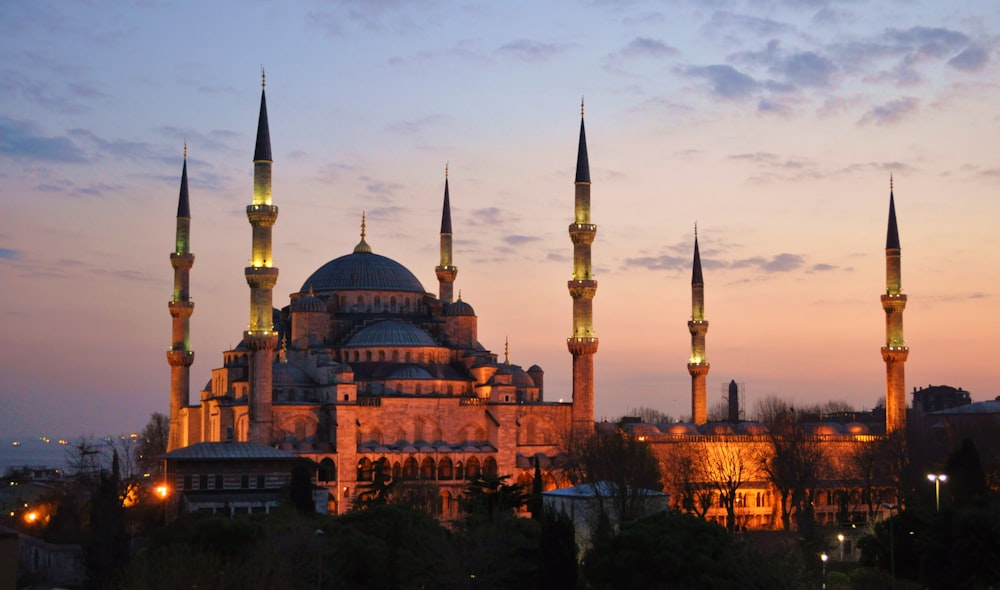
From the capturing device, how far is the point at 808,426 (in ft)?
194

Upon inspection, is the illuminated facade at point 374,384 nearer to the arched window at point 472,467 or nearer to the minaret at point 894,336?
the arched window at point 472,467

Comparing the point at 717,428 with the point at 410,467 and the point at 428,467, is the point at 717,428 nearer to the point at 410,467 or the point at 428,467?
the point at 428,467

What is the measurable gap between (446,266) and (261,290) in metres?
14.3

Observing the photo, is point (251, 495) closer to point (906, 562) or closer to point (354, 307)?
point (354, 307)

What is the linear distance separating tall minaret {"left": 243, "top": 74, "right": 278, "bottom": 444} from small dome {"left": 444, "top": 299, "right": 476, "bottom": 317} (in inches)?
409

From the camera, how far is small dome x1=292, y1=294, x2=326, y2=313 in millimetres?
54156

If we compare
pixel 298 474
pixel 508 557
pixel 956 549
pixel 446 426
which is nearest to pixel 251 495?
pixel 298 474

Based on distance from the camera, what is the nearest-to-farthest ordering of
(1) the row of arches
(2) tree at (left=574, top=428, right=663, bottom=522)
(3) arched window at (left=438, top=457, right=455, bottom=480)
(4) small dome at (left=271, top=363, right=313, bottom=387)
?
(2) tree at (left=574, top=428, right=663, bottom=522) → (1) the row of arches → (3) arched window at (left=438, top=457, right=455, bottom=480) → (4) small dome at (left=271, top=363, right=313, bottom=387)

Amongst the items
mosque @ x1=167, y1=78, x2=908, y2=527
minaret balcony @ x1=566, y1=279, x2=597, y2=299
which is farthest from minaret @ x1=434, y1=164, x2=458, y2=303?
minaret balcony @ x1=566, y1=279, x2=597, y2=299

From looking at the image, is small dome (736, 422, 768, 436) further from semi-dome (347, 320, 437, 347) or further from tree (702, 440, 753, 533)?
semi-dome (347, 320, 437, 347)

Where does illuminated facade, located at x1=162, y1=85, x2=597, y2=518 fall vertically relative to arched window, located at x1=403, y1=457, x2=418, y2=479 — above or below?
above

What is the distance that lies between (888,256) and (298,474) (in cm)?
2917

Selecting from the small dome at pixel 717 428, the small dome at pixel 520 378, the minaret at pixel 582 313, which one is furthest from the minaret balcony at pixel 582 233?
the small dome at pixel 717 428

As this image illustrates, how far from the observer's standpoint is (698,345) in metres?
59.6
